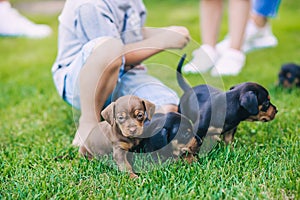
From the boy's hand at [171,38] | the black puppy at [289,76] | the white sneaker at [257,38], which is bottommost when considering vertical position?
the white sneaker at [257,38]

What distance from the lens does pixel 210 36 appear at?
4.09 metres

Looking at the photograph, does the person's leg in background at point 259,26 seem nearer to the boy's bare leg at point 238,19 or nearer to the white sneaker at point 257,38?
the white sneaker at point 257,38

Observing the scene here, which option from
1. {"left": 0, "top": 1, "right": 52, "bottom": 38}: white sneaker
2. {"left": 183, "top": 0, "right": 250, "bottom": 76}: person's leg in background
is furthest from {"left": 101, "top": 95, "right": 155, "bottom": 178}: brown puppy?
{"left": 0, "top": 1, "right": 52, "bottom": 38}: white sneaker

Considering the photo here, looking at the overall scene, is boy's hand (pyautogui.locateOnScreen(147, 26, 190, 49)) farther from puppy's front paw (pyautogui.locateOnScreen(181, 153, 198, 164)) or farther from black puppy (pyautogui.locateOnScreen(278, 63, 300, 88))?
black puppy (pyautogui.locateOnScreen(278, 63, 300, 88))

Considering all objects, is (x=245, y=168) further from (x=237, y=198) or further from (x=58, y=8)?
(x=58, y=8)

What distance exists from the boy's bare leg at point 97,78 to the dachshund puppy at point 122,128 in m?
0.13

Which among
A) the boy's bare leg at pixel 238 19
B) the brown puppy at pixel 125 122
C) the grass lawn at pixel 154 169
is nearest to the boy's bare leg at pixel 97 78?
the grass lawn at pixel 154 169

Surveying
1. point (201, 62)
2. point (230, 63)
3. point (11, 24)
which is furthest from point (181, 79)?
point (11, 24)

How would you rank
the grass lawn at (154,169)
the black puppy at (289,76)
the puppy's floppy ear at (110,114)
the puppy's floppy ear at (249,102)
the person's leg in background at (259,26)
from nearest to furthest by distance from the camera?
the grass lawn at (154,169)
the puppy's floppy ear at (110,114)
the puppy's floppy ear at (249,102)
the black puppy at (289,76)
the person's leg in background at (259,26)

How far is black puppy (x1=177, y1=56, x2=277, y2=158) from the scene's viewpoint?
6.76ft

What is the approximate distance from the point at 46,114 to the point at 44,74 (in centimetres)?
135

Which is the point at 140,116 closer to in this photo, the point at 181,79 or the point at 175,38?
the point at 181,79

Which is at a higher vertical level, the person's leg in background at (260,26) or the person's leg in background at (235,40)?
the person's leg in background at (235,40)

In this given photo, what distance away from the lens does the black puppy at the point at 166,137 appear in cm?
199
